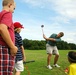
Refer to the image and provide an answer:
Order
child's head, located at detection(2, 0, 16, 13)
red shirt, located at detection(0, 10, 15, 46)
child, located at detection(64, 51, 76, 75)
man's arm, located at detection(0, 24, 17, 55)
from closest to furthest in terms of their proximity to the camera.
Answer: man's arm, located at detection(0, 24, 17, 55) → red shirt, located at detection(0, 10, 15, 46) → child's head, located at detection(2, 0, 16, 13) → child, located at detection(64, 51, 76, 75)

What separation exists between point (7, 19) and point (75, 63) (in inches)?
83.5

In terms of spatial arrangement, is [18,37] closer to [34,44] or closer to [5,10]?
[5,10]

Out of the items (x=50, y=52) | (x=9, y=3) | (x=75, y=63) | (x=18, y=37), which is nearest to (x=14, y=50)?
(x=9, y=3)

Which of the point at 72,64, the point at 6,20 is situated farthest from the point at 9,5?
the point at 72,64

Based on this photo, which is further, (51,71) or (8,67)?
(51,71)

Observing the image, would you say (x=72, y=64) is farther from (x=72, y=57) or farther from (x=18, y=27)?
(x=18, y=27)

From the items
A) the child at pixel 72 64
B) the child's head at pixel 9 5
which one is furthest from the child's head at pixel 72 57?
the child's head at pixel 9 5

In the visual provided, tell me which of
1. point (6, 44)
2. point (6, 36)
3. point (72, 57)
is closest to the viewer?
point (6, 36)

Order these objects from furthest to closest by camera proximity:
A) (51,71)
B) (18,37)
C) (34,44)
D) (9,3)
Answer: (34,44)
(51,71)
(18,37)
(9,3)

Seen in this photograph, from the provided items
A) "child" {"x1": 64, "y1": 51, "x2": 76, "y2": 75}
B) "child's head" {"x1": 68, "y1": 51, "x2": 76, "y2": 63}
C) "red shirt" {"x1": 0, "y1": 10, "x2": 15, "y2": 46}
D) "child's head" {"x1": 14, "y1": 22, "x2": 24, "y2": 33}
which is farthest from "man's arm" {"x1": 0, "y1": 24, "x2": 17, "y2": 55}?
"child's head" {"x1": 14, "y1": 22, "x2": 24, "y2": 33}

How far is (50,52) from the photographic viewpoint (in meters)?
13.1

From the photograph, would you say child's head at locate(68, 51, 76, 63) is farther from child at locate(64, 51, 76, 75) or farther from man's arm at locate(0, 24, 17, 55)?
man's arm at locate(0, 24, 17, 55)

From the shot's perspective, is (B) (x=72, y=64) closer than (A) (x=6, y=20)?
No

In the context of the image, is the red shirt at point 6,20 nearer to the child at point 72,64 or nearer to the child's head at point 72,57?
the child at point 72,64
